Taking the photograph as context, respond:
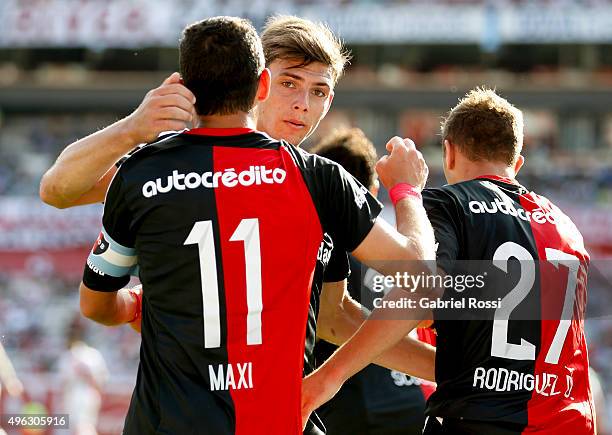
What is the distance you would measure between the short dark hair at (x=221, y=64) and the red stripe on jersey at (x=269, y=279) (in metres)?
0.16

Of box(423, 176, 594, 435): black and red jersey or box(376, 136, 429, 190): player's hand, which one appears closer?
box(376, 136, 429, 190): player's hand

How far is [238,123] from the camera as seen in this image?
3.01 m

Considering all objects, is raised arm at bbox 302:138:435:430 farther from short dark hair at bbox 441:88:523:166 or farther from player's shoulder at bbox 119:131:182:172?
player's shoulder at bbox 119:131:182:172

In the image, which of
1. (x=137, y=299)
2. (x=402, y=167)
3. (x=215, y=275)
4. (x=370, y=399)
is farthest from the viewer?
(x=370, y=399)

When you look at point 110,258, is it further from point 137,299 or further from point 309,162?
point 309,162

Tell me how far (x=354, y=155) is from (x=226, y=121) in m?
1.81

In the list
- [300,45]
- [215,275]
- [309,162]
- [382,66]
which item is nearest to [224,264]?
[215,275]

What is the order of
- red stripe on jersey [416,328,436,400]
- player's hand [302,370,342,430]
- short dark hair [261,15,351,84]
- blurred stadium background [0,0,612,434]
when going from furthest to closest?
blurred stadium background [0,0,612,434]
red stripe on jersey [416,328,436,400]
short dark hair [261,15,351,84]
player's hand [302,370,342,430]

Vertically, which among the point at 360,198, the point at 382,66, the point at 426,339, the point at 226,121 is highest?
the point at 226,121

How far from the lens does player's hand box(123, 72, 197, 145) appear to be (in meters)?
2.89

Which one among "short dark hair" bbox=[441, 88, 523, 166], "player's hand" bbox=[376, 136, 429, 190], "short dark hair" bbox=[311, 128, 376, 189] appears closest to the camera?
"player's hand" bbox=[376, 136, 429, 190]

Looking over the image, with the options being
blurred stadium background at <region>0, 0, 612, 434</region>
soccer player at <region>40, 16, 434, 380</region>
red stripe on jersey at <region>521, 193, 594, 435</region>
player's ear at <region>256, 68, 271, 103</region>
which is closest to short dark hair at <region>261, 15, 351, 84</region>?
soccer player at <region>40, 16, 434, 380</region>

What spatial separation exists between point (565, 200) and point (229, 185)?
23.7 m

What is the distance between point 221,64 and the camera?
293 cm
